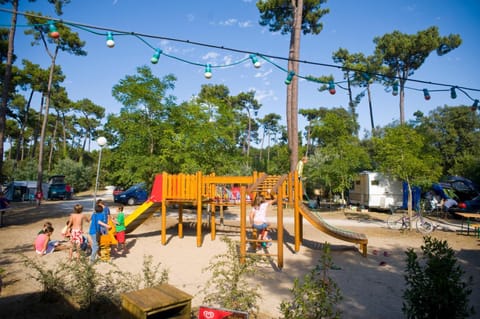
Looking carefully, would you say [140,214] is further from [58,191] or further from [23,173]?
[23,173]

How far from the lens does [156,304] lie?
10.8 feet

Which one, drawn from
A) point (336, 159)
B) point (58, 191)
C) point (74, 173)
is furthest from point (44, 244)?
point (74, 173)

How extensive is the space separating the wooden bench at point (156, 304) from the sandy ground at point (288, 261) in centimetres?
128

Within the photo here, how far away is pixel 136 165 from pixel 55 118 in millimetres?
47888

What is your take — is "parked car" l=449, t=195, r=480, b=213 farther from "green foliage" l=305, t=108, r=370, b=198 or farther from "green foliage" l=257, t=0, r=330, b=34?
"green foliage" l=257, t=0, r=330, b=34

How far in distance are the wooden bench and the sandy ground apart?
1.28 metres

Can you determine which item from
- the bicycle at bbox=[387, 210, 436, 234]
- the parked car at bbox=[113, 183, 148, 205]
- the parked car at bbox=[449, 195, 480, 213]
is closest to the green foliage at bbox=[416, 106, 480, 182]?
the parked car at bbox=[449, 195, 480, 213]

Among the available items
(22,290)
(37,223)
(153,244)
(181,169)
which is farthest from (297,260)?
(37,223)

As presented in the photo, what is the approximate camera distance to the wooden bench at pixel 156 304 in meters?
3.22

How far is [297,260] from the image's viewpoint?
7.98 metres

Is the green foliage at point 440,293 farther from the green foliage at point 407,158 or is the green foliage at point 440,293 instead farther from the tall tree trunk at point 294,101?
the tall tree trunk at point 294,101

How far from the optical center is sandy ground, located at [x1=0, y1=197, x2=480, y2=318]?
5.20 metres

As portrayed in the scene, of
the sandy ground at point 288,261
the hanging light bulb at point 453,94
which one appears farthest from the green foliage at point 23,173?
the hanging light bulb at point 453,94

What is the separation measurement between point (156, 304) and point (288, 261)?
16.9 ft
